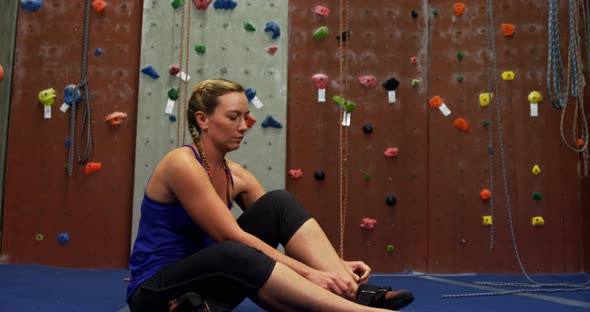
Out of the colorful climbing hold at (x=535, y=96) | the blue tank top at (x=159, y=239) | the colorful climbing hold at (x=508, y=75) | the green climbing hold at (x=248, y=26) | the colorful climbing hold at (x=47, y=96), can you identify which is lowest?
the blue tank top at (x=159, y=239)

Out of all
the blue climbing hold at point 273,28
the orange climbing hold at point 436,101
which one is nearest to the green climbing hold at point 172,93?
the blue climbing hold at point 273,28

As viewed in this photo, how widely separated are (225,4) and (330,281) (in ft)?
9.09

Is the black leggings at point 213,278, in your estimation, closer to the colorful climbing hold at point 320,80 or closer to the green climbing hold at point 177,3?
the colorful climbing hold at point 320,80

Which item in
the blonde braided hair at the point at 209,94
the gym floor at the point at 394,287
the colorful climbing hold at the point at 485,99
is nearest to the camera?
the blonde braided hair at the point at 209,94

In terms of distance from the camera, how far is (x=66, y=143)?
12.1 ft

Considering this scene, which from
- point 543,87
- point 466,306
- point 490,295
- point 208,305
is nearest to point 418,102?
point 543,87

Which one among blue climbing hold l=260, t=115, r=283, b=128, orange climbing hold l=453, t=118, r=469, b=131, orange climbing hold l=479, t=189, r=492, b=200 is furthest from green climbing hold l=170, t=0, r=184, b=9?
orange climbing hold l=479, t=189, r=492, b=200

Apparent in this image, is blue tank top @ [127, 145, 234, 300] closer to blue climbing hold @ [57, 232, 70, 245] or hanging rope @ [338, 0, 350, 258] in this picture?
hanging rope @ [338, 0, 350, 258]

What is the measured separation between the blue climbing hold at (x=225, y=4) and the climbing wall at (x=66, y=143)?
1.83 feet

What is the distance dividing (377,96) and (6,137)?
99.6 inches

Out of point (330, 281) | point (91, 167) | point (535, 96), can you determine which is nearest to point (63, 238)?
point (91, 167)

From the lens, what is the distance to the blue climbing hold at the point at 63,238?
3.62 meters

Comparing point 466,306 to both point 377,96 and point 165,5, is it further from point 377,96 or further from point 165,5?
point 165,5

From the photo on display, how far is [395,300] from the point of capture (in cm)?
152
